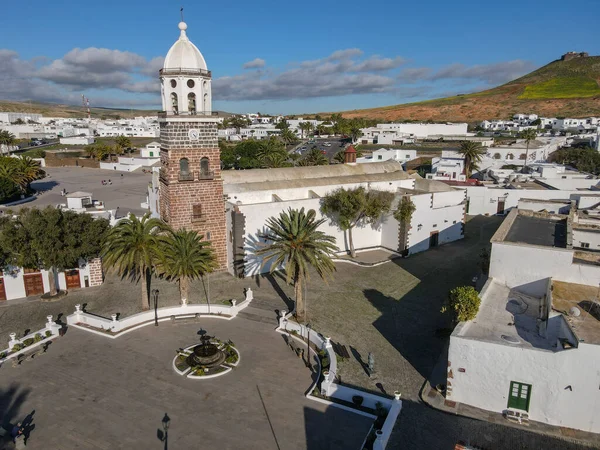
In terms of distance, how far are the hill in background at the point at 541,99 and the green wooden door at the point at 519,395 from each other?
153913 millimetres

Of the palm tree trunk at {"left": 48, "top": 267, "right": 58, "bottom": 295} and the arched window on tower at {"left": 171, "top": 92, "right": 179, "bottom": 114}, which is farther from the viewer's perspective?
the arched window on tower at {"left": 171, "top": 92, "right": 179, "bottom": 114}

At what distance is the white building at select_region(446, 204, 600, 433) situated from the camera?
1496 cm

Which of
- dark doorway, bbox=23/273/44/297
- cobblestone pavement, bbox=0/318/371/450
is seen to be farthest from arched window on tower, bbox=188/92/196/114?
cobblestone pavement, bbox=0/318/371/450

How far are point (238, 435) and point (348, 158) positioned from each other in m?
30.2

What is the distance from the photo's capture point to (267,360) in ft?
64.5

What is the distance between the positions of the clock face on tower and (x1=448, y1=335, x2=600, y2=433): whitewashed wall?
20429mm

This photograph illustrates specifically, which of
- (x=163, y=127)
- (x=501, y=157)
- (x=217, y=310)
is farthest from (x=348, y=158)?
(x=501, y=157)

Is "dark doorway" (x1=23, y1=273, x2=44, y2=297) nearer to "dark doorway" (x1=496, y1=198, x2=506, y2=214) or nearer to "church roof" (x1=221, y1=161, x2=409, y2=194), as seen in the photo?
"church roof" (x1=221, y1=161, x2=409, y2=194)

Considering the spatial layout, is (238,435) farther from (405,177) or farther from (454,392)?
(405,177)

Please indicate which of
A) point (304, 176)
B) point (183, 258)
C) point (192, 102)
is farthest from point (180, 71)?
point (304, 176)

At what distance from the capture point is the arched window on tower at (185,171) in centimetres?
2858

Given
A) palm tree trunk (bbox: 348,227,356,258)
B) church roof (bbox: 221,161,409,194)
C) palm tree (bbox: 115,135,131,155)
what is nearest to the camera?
church roof (bbox: 221,161,409,194)

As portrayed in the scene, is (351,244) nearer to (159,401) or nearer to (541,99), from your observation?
(159,401)

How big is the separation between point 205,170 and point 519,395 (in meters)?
22.4
